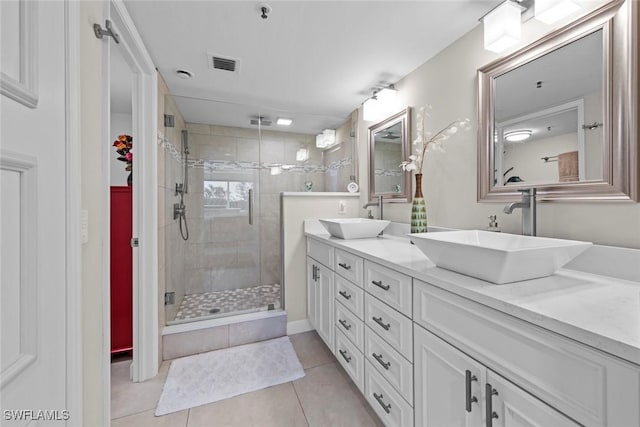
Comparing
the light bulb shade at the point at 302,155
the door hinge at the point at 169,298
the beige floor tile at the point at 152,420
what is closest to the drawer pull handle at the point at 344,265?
the beige floor tile at the point at 152,420

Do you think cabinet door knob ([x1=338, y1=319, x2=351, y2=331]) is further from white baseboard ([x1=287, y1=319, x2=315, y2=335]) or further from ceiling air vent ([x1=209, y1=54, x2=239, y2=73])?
ceiling air vent ([x1=209, y1=54, x2=239, y2=73])

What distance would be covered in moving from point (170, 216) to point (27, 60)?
1771 mm

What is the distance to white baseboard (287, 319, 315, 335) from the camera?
238cm

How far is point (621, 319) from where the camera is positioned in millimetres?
618

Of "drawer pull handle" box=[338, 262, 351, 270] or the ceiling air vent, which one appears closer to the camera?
"drawer pull handle" box=[338, 262, 351, 270]

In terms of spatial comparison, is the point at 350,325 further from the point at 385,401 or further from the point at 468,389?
the point at 468,389

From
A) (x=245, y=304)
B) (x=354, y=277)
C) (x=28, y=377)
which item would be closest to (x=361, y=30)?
(x=354, y=277)

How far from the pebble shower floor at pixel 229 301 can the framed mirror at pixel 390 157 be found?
138 cm

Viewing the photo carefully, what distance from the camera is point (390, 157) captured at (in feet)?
7.36

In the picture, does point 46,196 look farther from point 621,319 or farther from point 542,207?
point 542,207

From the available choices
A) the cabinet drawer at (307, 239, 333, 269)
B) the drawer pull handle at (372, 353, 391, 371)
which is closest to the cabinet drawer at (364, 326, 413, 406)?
the drawer pull handle at (372, 353, 391, 371)

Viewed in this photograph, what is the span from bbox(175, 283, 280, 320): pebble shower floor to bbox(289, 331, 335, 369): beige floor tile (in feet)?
1.17

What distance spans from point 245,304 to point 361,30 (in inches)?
93.4

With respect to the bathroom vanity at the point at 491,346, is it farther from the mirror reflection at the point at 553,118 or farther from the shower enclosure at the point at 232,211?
the shower enclosure at the point at 232,211
